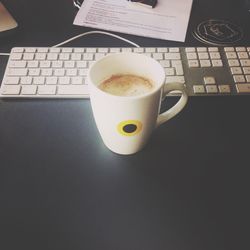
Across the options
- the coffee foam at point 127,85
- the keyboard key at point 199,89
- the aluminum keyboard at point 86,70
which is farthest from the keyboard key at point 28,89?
the keyboard key at point 199,89

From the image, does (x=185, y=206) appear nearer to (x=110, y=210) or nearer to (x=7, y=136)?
(x=110, y=210)

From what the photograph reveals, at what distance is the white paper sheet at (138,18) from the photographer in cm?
68

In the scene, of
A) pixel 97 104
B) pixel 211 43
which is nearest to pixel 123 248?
pixel 97 104

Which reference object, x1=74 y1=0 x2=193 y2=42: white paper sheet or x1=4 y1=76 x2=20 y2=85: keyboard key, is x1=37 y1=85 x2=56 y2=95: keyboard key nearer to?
x1=4 y1=76 x2=20 y2=85: keyboard key

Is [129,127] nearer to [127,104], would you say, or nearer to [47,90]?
[127,104]

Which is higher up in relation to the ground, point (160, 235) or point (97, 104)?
point (97, 104)

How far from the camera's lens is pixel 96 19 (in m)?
0.71

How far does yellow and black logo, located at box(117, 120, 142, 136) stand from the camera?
0.41 m

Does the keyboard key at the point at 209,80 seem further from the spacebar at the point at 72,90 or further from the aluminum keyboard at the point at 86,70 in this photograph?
the spacebar at the point at 72,90

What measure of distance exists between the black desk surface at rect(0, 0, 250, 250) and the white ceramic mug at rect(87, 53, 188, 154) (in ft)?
0.13

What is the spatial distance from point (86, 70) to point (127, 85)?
141mm

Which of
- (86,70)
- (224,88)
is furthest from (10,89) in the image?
(224,88)

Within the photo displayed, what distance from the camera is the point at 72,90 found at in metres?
0.54

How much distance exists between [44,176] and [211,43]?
1.34 ft
